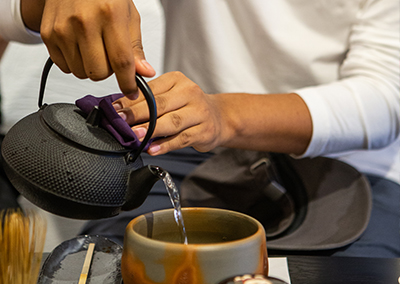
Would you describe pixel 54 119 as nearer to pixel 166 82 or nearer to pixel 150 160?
pixel 166 82

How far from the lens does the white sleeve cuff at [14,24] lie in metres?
0.72

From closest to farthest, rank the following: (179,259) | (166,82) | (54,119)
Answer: (179,259), (54,119), (166,82)

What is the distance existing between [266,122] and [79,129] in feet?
1.50

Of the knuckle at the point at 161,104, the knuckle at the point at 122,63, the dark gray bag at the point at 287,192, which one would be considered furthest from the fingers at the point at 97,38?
the dark gray bag at the point at 287,192

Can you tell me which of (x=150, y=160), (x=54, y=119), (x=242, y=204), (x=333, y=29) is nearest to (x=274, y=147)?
(x=242, y=204)

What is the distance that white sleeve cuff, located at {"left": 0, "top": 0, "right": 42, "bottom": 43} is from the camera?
2.36ft

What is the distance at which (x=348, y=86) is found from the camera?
898 millimetres

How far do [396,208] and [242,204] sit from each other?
0.35 metres

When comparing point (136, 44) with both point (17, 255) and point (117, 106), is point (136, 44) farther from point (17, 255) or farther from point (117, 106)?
point (17, 255)

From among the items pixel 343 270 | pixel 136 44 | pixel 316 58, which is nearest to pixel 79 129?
pixel 136 44

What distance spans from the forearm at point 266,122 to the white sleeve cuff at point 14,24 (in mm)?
418

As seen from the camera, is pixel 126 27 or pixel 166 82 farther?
pixel 166 82

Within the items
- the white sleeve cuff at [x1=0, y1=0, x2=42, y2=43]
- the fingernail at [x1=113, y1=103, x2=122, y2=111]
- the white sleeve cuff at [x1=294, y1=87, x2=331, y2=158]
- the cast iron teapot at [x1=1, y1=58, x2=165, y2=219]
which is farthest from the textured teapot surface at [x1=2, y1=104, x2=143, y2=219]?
the white sleeve cuff at [x1=294, y1=87, x2=331, y2=158]

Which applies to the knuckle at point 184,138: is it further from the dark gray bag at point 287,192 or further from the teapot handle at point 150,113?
Result: the dark gray bag at point 287,192
